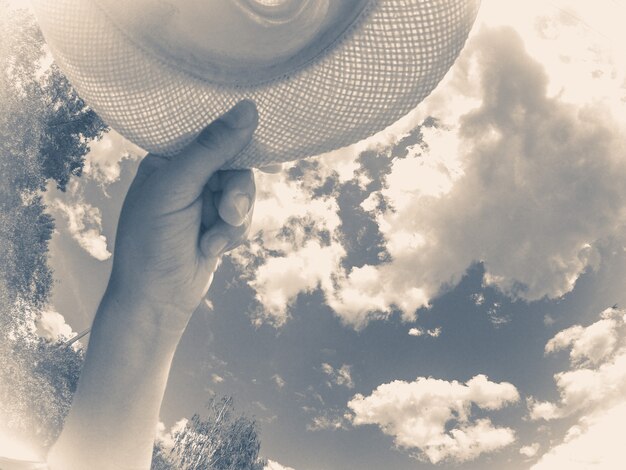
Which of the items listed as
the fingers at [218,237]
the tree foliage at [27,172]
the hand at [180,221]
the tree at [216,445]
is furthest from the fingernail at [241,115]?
the tree at [216,445]

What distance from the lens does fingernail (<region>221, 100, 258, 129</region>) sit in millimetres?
2172

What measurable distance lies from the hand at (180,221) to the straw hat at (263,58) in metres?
Result: 0.14

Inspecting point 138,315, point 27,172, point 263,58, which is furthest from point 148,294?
point 27,172

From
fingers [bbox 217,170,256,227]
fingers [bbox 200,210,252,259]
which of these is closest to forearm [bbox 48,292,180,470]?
fingers [bbox 200,210,252,259]

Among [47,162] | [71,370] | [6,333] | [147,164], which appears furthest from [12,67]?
[147,164]

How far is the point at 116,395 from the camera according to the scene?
2.19m

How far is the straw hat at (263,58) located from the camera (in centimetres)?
200

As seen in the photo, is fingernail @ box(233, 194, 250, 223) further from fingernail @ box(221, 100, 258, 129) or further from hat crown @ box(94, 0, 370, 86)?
hat crown @ box(94, 0, 370, 86)

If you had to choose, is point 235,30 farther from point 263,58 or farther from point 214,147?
point 214,147

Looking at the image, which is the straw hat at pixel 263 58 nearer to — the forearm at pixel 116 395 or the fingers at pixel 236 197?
the fingers at pixel 236 197

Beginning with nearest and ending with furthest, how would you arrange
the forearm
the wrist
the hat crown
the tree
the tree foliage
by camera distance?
the hat crown
the forearm
the wrist
the tree foliage
the tree

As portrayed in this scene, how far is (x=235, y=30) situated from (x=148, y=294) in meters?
1.21

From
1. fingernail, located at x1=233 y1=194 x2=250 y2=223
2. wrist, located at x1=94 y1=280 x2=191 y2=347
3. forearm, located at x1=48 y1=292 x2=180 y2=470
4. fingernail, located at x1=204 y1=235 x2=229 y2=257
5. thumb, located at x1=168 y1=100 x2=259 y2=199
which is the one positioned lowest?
forearm, located at x1=48 y1=292 x2=180 y2=470

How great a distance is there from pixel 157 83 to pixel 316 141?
0.74 m
